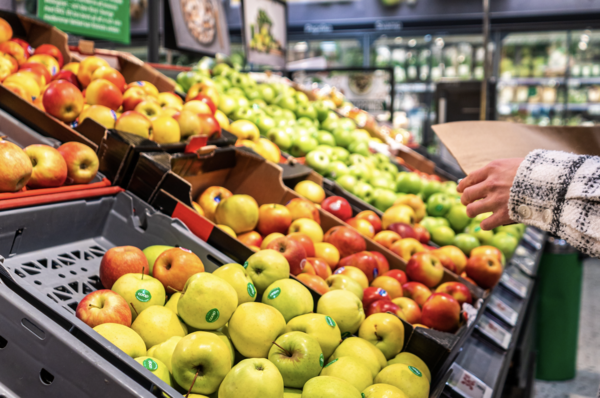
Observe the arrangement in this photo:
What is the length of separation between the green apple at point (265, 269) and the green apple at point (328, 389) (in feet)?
1.27

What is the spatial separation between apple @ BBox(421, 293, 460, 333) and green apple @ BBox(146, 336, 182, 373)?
843 mm

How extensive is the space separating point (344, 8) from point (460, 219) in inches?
275

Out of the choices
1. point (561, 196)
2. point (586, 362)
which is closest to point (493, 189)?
point (561, 196)

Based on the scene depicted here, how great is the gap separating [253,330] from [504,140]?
31.4 inches

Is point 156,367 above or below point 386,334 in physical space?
above

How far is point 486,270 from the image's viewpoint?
199 centimetres

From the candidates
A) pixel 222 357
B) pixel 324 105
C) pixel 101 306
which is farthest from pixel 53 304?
pixel 324 105

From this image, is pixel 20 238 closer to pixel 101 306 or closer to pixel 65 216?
pixel 65 216

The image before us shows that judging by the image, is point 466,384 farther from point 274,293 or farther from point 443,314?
point 274,293

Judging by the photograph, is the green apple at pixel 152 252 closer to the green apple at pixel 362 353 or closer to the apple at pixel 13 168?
the apple at pixel 13 168

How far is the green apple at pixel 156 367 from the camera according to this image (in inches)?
37.3

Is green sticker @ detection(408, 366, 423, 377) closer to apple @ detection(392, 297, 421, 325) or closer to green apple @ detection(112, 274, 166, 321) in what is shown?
apple @ detection(392, 297, 421, 325)

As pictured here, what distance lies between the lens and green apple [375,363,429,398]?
3.58 ft

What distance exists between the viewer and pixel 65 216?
1.34m
